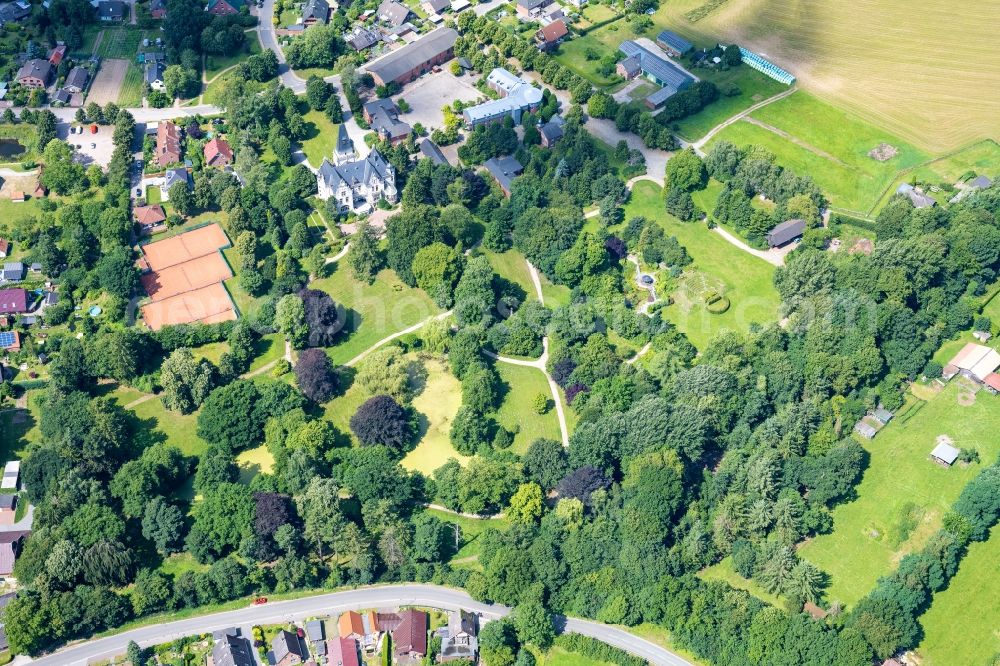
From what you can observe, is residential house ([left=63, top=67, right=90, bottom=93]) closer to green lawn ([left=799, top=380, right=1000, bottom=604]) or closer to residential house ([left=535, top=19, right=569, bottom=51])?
residential house ([left=535, top=19, right=569, bottom=51])

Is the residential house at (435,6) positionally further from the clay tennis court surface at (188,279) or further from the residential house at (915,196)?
the residential house at (915,196)

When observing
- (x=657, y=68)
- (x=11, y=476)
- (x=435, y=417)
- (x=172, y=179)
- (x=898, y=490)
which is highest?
(x=657, y=68)

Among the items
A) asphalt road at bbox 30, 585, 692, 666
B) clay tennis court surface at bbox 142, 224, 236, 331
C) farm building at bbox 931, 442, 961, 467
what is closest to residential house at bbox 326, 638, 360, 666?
asphalt road at bbox 30, 585, 692, 666

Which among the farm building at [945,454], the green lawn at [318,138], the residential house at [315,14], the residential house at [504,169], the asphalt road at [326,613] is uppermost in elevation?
the residential house at [315,14]

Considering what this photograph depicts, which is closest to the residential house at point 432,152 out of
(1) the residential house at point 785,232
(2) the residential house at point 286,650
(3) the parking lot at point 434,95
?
(3) the parking lot at point 434,95

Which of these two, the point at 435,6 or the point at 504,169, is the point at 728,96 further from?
the point at 435,6

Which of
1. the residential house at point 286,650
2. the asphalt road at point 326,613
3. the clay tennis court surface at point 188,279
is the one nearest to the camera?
the residential house at point 286,650

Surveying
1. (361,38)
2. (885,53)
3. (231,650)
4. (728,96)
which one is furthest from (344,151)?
(885,53)
